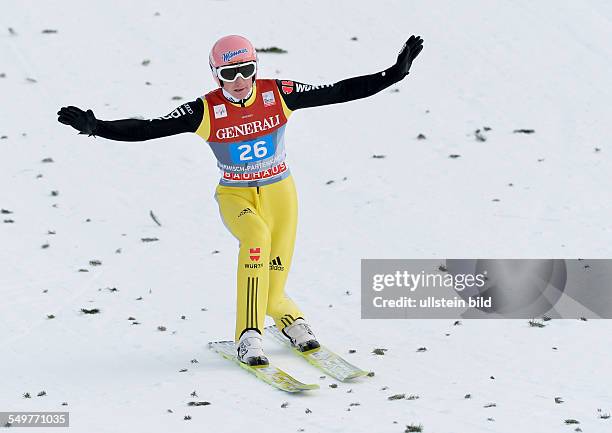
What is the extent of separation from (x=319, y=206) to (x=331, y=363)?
15.1ft

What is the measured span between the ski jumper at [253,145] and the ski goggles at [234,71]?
200 millimetres

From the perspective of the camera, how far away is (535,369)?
8953mm

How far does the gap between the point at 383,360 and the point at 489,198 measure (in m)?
4.84

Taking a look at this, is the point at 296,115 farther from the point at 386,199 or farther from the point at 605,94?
the point at 605,94

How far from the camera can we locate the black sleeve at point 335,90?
30.5ft

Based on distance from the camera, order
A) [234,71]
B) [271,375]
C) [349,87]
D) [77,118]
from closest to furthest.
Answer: [77,118] < [271,375] < [234,71] < [349,87]

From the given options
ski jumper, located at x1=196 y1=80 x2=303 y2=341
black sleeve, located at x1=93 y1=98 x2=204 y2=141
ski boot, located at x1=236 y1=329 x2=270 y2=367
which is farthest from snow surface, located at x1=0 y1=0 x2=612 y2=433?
black sleeve, located at x1=93 y1=98 x2=204 y2=141

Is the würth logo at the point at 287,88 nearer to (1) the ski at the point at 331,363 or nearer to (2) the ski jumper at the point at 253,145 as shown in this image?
(2) the ski jumper at the point at 253,145

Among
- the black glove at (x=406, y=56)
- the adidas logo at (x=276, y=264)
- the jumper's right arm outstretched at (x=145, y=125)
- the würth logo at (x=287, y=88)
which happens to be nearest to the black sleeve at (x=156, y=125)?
the jumper's right arm outstretched at (x=145, y=125)

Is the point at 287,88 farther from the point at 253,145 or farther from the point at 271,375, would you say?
the point at 271,375

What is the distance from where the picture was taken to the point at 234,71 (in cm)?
916

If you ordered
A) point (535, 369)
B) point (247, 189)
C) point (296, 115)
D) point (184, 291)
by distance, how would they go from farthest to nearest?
point (296, 115), point (184, 291), point (247, 189), point (535, 369)

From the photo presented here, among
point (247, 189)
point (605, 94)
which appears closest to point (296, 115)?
point (605, 94)

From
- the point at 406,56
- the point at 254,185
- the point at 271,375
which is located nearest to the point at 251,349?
the point at 271,375
